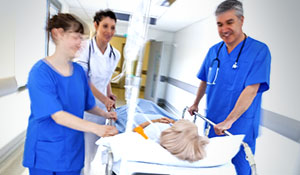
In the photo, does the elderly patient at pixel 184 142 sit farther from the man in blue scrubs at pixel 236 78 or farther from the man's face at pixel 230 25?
the man's face at pixel 230 25

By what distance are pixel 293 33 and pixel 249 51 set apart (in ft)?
1.06

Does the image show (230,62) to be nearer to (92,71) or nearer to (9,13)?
(92,71)

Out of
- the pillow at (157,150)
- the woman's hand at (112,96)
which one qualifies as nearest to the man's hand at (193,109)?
the pillow at (157,150)

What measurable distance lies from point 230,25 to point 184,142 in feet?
2.17

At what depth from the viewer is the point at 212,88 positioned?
1188mm

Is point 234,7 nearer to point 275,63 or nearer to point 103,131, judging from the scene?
point 275,63

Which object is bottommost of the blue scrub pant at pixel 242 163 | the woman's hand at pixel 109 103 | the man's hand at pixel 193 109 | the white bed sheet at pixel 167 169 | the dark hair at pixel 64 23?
the blue scrub pant at pixel 242 163

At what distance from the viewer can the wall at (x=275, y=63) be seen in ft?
3.62

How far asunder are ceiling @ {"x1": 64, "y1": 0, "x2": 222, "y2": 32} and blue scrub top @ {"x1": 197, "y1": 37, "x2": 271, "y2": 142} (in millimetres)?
344

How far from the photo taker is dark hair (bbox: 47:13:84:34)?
696 millimetres

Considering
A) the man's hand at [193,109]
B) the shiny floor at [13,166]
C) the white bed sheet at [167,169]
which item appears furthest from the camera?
the shiny floor at [13,166]

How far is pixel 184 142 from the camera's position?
749 mm

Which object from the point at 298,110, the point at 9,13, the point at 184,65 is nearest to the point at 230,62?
the point at 184,65

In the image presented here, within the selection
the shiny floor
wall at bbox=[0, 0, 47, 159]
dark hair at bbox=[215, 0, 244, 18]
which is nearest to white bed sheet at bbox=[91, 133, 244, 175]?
dark hair at bbox=[215, 0, 244, 18]
